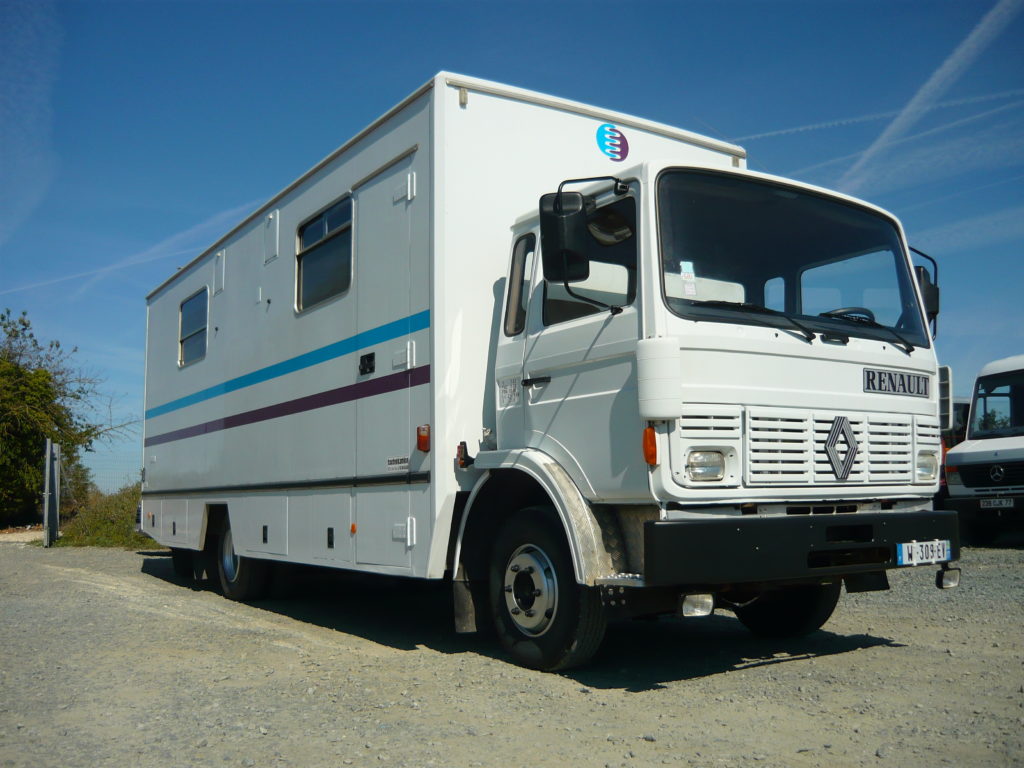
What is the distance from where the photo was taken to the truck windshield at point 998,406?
1269 cm

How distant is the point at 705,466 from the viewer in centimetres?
455

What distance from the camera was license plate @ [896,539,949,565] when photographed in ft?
16.6

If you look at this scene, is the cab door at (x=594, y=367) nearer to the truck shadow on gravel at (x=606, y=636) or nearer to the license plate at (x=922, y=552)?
the truck shadow on gravel at (x=606, y=636)

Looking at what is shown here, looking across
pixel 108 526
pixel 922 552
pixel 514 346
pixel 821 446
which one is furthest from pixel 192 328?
pixel 108 526

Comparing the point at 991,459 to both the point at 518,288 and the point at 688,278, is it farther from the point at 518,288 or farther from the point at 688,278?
the point at 688,278

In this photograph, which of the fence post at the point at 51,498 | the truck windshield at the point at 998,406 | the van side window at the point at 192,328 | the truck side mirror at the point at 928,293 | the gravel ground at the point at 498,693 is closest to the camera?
the gravel ground at the point at 498,693

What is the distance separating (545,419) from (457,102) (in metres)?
2.11

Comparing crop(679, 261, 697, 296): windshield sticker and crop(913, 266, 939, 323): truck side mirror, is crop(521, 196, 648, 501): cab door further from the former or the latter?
crop(913, 266, 939, 323): truck side mirror

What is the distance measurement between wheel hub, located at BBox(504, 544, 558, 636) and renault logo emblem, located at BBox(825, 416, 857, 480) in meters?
1.57

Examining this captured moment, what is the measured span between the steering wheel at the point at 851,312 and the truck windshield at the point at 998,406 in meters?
8.58

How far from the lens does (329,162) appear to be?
7.38 metres

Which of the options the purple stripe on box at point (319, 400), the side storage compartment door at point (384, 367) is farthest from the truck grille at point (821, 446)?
the side storage compartment door at point (384, 367)

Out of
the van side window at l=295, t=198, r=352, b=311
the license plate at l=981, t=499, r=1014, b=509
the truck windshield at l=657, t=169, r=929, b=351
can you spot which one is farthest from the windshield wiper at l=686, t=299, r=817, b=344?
the license plate at l=981, t=499, r=1014, b=509

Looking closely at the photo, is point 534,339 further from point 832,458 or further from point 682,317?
point 832,458
